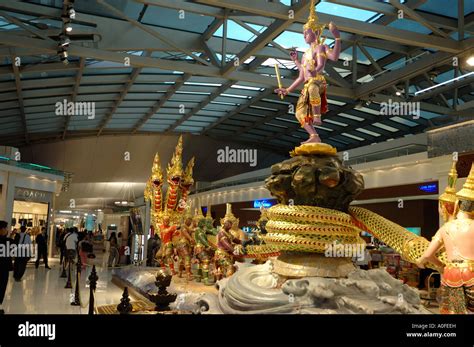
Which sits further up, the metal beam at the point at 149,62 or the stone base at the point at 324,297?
the metal beam at the point at 149,62

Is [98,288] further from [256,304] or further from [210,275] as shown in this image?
[256,304]

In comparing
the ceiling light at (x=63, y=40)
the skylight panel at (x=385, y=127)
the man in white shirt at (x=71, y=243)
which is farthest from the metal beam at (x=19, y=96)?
the skylight panel at (x=385, y=127)

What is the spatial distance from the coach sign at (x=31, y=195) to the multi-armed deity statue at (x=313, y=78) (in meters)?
14.0

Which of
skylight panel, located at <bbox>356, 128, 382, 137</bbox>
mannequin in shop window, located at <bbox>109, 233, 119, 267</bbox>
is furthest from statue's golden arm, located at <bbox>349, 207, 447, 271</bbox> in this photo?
skylight panel, located at <bbox>356, 128, 382, 137</bbox>

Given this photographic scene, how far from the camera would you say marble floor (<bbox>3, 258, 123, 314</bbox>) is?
7.24 m

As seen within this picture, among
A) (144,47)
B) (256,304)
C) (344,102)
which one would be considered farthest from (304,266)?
(344,102)

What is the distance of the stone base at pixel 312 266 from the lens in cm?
287

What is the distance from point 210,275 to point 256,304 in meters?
6.57

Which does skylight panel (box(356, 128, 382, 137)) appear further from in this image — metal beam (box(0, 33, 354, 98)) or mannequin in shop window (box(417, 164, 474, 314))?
mannequin in shop window (box(417, 164, 474, 314))

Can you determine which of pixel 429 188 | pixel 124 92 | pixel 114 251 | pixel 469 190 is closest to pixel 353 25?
Answer: pixel 429 188

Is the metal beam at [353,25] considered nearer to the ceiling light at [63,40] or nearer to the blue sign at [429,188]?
the ceiling light at [63,40]

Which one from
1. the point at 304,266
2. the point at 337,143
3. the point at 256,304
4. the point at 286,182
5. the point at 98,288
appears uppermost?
the point at 337,143
